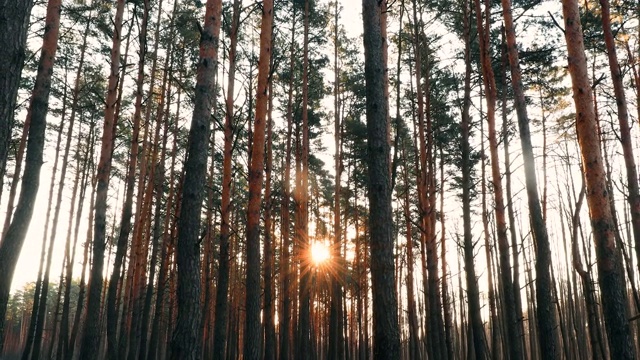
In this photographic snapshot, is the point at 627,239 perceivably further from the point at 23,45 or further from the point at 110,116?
the point at 23,45

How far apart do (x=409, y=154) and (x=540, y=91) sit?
6239mm

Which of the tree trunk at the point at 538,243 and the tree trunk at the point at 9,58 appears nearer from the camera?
the tree trunk at the point at 9,58

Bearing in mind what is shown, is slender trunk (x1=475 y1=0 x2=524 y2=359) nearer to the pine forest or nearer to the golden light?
the pine forest

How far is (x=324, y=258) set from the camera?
50.0 ft

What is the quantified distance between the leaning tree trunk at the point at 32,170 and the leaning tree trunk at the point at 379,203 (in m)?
4.64

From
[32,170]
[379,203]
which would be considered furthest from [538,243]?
[32,170]

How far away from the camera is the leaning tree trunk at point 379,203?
3.94 metres

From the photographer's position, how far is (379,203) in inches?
168

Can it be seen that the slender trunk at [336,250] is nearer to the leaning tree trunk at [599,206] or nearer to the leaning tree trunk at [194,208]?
the leaning tree trunk at [194,208]

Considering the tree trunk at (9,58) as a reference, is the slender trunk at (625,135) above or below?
above

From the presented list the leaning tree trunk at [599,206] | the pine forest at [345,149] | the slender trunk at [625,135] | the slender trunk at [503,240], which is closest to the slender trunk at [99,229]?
the pine forest at [345,149]

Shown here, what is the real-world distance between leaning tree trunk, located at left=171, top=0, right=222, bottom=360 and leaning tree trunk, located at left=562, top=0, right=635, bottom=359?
182 inches

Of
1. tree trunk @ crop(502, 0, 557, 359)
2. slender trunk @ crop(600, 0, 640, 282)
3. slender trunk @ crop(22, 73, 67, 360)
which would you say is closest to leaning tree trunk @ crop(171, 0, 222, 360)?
tree trunk @ crop(502, 0, 557, 359)

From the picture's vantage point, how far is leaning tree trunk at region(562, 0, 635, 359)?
4452 millimetres
